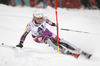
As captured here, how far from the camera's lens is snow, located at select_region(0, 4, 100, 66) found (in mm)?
3195

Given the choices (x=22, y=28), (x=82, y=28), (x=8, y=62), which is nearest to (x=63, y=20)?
(x=82, y=28)

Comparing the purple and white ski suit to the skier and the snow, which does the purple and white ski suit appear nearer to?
the skier

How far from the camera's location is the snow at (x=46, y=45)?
3.20m

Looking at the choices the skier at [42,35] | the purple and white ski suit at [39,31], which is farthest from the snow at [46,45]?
the purple and white ski suit at [39,31]

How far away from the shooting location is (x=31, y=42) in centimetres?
474

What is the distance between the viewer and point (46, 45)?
4.37m

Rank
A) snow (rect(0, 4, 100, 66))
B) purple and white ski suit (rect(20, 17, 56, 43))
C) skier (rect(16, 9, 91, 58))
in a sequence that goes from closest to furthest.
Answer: snow (rect(0, 4, 100, 66)) → skier (rect(16, 9, 91, 58)) → purple and white ski suit (rect(20, 17, 56, 43))

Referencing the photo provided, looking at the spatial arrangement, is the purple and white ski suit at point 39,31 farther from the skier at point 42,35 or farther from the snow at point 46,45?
the snow at point 46,45

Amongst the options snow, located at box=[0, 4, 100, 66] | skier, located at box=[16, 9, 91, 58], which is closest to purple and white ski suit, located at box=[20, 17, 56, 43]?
skier, located at box=[16, 9, 91, 58]

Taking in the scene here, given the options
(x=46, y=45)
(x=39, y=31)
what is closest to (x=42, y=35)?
(x=39, y=31)

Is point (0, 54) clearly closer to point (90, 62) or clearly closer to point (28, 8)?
point (90, 62)

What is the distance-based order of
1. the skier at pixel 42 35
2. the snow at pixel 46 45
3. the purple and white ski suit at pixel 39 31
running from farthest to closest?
the purple and white ski suit at pixel 39 31 < the skier at pixel 42 35 < the snow at pixel 46 45

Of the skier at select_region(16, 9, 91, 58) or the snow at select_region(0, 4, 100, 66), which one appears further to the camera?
the skier at select_region(16, 9, 91, 58)

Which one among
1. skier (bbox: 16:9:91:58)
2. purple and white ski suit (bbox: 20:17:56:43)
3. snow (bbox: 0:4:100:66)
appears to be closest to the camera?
snow (bbox: 0:4:100:66)
